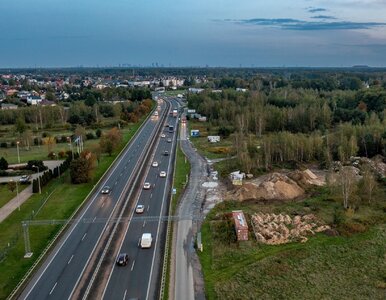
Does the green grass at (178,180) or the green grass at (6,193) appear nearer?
the green grass at (178,180)

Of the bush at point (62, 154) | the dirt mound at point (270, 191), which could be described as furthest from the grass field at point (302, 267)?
the bush at point (62, 154)

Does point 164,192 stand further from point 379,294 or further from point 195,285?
point 379,294

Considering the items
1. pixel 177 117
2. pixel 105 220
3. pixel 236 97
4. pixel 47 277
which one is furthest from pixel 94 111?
pixel 47 277

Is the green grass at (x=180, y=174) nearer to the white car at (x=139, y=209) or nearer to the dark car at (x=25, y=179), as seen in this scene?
the white car at (x=139, y=209)

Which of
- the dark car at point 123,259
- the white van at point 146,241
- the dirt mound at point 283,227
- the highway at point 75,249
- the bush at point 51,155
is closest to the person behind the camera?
the highway at point 75,249

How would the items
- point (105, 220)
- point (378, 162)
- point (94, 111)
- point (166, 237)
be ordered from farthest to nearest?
1. point (94, 111)
2. point (378, 162)
3. point (105, 220)
4. point (166, 237)
